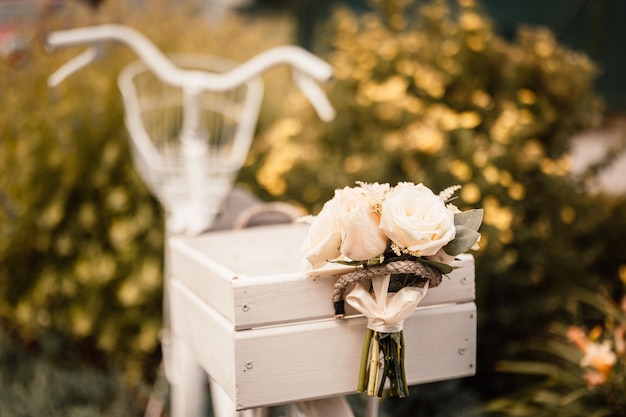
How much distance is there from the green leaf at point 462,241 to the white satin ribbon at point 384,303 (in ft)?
0.26

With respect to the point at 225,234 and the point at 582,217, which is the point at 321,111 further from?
the point at 582,217

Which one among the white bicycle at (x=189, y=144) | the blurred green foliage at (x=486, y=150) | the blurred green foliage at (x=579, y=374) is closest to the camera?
the white bicycle at (x=189, y=144)

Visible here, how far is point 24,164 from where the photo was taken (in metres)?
3.34

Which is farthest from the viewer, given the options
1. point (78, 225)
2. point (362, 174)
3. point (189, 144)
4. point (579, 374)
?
point (78, 225)

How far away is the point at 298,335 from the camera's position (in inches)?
53.6

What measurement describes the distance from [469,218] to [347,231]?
0.83 feet

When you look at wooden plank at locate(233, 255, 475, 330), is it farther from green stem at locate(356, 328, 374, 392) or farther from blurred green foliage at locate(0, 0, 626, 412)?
blurred green foliage at locate(0, 0, 626, 412)

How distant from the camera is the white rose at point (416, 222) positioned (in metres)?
1.23

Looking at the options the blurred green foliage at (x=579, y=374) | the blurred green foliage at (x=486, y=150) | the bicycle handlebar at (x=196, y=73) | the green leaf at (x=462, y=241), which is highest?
the bicycle handlebar at (x=196, y=73)

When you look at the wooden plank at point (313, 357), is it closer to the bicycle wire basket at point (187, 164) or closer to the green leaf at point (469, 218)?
the green leaf at point (469, 218)

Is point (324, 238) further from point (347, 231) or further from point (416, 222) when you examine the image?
point (416, 222)

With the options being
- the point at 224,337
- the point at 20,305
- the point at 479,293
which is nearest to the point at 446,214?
the point at 224,337

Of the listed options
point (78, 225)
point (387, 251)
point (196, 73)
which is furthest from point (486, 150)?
point (387, 251)

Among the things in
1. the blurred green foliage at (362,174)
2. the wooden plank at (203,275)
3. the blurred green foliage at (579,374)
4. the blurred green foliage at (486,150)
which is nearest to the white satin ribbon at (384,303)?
the wooden plank at (203,275)
